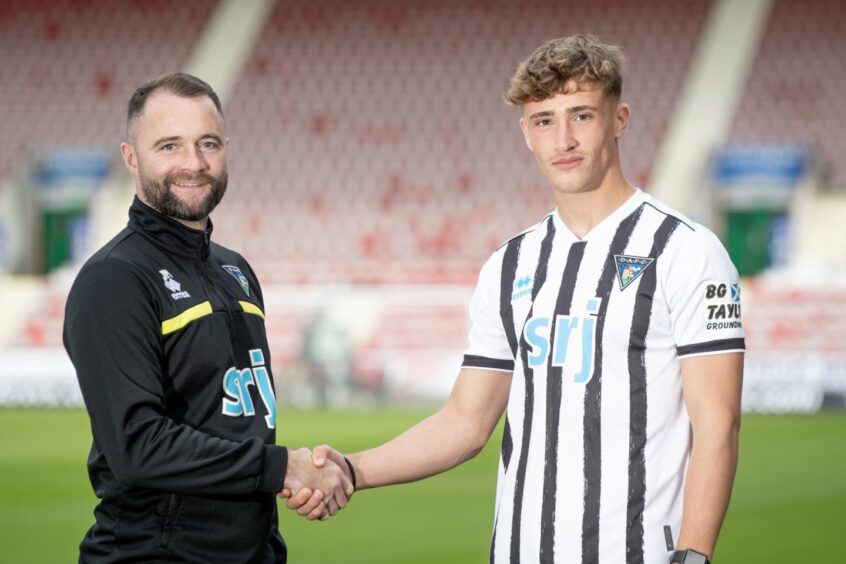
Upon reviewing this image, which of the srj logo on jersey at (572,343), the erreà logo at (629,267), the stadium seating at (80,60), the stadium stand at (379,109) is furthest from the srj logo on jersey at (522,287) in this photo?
the stadium seating at (80,60)

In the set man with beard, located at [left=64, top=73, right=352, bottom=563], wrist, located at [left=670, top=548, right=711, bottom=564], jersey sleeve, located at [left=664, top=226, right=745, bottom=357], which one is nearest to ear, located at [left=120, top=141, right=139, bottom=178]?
man with beard, located at [left=64, top=73, right=352, bottom=563]

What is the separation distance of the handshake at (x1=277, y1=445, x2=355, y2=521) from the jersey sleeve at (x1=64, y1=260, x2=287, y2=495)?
10.3 inches

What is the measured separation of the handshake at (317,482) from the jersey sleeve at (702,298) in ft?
3.44

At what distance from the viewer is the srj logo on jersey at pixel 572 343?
2766 millimetres

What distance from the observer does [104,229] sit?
701 inches

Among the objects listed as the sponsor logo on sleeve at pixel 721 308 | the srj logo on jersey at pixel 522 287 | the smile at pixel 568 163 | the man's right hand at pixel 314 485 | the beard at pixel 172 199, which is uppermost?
the smile at pixel 568 163

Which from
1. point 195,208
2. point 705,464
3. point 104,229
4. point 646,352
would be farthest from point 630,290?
point 104,229

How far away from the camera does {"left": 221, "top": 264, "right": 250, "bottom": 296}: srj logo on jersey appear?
324cm

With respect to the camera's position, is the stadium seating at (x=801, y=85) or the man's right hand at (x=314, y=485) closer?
the man's right hand at (x=314, y=485)

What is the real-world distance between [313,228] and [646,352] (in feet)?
50.0

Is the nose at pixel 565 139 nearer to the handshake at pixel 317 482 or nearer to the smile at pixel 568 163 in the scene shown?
the smile at pixel 568 163

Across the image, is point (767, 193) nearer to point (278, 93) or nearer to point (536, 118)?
point (278, 93)

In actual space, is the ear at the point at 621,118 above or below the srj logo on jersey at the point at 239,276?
above

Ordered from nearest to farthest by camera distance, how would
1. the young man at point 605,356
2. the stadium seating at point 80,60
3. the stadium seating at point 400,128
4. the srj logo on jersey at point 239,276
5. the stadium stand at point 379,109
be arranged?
the young man at point 605,356 < the srj logo on jersey at point 239,276 < the stadium stand at point 379,109 < the stadium seating at point 400,128 < the stadium seating at point 80,60
